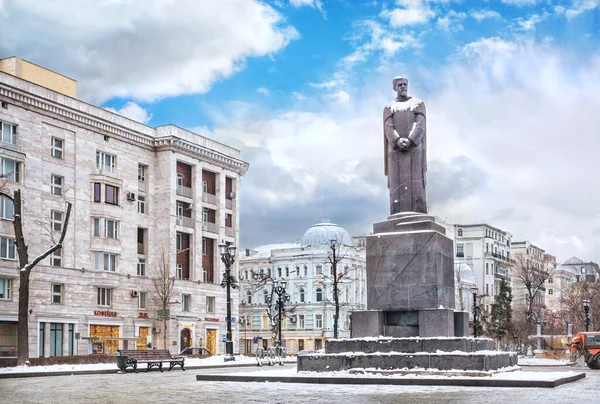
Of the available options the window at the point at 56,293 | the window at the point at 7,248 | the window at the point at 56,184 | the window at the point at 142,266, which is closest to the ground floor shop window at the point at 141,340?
the window at the point at 142,266

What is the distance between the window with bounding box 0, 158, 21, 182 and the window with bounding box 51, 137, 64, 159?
362 centimetres

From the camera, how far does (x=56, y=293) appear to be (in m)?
55.7

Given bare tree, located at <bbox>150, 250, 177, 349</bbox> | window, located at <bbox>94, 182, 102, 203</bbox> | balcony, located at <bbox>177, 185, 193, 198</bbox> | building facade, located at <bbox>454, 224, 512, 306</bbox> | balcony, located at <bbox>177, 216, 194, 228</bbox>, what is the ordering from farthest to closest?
building facade, located at <bbox>454, 224, 512, 306</bbox>, balcony, located at <bbox>177, 185, 193, 198</bbox>, balcony, located at <bbox>177, 216, 194, 228</bbox>, bare tree, located at <bbox>150, 250, 177, 349</bbox>, window, located at <bbox>94, 182, 102, 203</bbox>

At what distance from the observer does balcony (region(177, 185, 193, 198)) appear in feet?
221

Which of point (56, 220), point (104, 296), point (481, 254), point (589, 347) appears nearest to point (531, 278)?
point (481, 254)

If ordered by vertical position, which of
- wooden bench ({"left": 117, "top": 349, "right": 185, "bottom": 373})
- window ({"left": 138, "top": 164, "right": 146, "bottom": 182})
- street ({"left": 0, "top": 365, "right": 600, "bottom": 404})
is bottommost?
wooden bench ({"left": 117, "top": 349, "right": 185, "bottom": 373})

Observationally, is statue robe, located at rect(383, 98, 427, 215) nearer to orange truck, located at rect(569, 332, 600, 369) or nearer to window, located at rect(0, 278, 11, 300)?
orange truck, located at rect(569, 332, 600, 369)

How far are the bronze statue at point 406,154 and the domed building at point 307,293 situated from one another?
2907 inches

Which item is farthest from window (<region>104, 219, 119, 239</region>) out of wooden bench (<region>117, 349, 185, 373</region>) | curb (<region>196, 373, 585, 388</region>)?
curb (<region>196, 373, 585, 388</region>)

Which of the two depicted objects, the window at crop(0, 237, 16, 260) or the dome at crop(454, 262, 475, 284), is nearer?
the window at crop(0, 237, 16, 260)

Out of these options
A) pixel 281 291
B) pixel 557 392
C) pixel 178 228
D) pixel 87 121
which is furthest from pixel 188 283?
pixel 557 392

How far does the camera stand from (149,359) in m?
35.6

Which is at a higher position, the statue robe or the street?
the statue robe

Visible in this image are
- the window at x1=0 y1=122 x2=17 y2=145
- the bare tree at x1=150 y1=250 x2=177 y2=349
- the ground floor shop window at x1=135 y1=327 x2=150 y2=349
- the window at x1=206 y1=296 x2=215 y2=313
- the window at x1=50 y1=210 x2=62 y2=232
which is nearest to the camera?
the window at x1=0 y1=122 x2=17 y2=145
